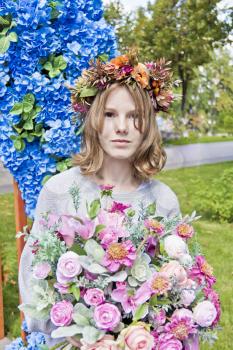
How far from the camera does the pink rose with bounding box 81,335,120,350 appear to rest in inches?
65.6

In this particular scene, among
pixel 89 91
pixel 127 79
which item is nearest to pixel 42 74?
pixel 89 91

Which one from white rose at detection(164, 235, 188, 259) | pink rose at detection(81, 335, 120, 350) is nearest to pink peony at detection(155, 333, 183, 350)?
pink rose at detection(81, 335, 120, 350)

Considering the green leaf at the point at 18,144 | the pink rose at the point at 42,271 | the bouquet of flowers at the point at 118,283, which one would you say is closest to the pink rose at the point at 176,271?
the bouquet of flowers at the point at 118,283

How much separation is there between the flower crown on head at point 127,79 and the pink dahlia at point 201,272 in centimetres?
64

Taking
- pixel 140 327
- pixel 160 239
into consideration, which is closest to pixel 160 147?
pixel 160 239

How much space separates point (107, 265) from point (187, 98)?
58.5 feet

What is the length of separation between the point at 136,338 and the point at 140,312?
0.25 ft

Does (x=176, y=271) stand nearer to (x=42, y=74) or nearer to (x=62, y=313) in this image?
(x=62, y=313)

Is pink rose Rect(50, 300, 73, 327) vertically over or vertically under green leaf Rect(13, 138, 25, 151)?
under

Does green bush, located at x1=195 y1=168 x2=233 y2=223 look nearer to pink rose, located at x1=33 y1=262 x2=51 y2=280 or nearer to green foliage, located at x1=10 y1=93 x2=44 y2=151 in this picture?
green foliage, located at x1=10 y1=93 x2=44 y2=151

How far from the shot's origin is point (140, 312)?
1668 millimetres

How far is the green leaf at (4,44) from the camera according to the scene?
2.54 meters

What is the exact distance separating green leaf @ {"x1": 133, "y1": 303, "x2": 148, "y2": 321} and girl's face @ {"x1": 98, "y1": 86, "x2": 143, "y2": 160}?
2.06 feet

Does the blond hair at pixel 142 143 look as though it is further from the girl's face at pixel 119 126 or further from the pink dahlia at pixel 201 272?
the pink dahlia at pixel 201 272
